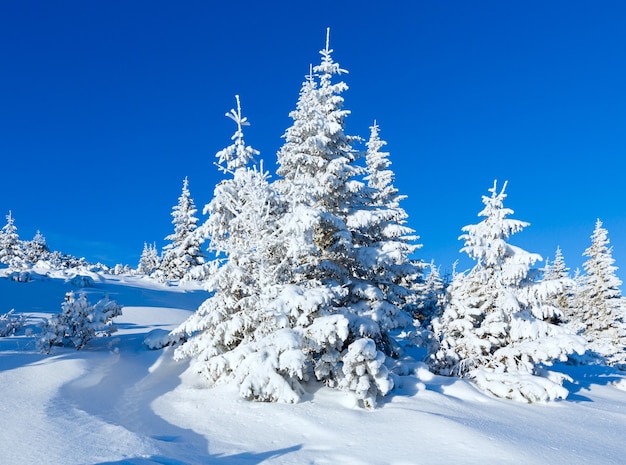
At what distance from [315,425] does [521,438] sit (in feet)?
13.9

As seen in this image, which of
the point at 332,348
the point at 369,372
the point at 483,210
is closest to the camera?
the point at 369,372

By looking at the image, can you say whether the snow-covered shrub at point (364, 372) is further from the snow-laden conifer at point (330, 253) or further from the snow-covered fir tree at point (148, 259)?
the snow-covered fir tree at point (148, 259)

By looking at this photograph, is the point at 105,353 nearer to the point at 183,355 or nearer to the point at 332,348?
the point at 183,355

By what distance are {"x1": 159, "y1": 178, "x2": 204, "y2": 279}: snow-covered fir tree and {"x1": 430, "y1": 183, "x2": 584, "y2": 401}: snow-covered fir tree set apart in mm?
27877

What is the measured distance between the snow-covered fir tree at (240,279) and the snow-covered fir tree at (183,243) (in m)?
25.4

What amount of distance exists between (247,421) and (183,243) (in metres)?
31.1

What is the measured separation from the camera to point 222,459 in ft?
22.0

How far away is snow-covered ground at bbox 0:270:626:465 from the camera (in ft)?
22.3

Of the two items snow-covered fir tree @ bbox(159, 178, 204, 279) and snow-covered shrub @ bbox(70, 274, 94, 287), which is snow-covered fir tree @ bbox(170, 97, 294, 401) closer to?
snow-covered shrub @ bbox(70, 274, 94, 287)

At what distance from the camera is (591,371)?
23156 mm

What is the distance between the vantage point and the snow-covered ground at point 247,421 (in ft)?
22.3

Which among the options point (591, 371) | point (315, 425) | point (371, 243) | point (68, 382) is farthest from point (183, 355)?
point (591, 371)

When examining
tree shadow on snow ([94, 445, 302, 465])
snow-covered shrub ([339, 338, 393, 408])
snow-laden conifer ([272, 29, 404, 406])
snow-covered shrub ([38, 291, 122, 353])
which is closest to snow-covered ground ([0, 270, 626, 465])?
tree shadow on snow ([94, 445, 302, 465])

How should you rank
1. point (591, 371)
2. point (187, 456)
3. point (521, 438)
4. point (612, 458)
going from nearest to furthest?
1. point (187, 456)
2. point (612, 458)
3. point (521, 438)
4. point (591, 371)
